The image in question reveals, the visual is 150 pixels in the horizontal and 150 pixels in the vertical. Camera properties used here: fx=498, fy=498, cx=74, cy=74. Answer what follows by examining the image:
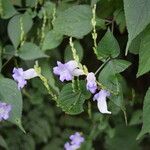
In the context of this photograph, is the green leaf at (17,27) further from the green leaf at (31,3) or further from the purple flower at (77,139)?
the purple flower at (77,139)

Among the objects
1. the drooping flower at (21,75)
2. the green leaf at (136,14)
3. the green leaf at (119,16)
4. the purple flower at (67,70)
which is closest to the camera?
the green leaf at (136,14)

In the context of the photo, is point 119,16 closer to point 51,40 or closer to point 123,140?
point 51,40

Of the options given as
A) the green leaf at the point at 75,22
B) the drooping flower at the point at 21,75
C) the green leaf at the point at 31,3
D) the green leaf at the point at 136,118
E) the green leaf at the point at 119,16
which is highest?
the green leaf at the point at 75,22

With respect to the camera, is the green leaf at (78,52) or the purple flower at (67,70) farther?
the green leaf at (78,52)

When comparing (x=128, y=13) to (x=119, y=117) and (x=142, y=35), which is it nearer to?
(x=142, y=35)

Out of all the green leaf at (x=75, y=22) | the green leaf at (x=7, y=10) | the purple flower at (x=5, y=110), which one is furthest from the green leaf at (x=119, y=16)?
the purple flower at (x=5, y=110)

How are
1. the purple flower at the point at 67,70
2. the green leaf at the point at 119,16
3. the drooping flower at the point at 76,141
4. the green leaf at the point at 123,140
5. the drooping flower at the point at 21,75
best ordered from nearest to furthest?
the purple flower at the point at 67,70
the drooping flower at the point at 21,75
the green leaf at the point at 119,16
the drooping flower at the point at 76,141
the green leaf at the point at 123,140
